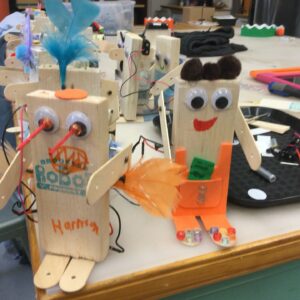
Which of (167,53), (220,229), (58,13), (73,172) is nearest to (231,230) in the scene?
(220,229)

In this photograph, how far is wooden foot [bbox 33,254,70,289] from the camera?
15.5 inches

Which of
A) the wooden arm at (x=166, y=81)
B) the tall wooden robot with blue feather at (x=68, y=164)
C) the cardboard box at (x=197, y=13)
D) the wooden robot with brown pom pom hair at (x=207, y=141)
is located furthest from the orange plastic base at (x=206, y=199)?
the cardboard box at (x=197, y=13)

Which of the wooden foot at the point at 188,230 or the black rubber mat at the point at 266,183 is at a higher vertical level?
the black rubber mat at the point at 266,183

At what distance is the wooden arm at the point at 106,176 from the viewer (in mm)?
364

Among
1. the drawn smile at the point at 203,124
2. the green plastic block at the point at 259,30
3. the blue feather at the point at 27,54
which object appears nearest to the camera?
the drawn smile at the point at 203,124

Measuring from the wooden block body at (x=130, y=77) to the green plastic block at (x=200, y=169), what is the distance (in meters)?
0.42

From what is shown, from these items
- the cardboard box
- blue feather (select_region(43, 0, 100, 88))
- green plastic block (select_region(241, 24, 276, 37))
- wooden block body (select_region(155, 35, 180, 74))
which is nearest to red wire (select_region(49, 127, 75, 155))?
blue feather (select_region(43, 0, 100, 88))

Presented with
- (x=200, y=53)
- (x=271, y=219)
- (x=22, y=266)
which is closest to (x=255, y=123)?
(x=271, y=219)

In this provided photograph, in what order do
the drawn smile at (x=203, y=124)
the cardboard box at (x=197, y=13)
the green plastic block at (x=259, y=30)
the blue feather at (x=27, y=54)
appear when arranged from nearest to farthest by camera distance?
the drawn smile at (x=203, y=124) < the blue feather at (x=27, y=54) < the green plastic block at (x=259, y=30) < the cardboard box at (x=197, y=13)

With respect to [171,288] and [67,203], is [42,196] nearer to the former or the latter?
[67,203]

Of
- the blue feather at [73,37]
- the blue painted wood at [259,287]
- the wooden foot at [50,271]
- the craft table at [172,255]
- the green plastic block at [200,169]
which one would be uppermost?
the blue feather at [73,37]

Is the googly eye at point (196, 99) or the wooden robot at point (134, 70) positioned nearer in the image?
the googly eye at point (196, 99)

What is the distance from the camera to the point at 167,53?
84 centimetres

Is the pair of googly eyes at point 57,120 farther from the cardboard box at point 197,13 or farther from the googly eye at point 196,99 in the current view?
the cardboard box at point 197,13
